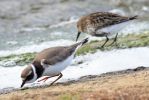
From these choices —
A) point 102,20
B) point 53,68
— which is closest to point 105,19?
point 102,20

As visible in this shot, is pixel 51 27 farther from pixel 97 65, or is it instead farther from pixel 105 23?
pixel 97 65

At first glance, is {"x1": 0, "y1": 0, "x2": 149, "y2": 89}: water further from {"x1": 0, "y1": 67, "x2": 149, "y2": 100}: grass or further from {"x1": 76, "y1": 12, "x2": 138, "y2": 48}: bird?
{"x1": 0, "y1": 67, "x2": 149, "y2": 100}: grass

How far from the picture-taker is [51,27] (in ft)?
53.0

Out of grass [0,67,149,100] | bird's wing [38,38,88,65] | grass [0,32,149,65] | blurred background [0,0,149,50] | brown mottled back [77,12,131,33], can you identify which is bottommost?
blurred background [0,0,149,50]

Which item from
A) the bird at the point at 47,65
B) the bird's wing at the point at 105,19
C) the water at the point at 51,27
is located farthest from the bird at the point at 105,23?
the bird at the point at 47,65

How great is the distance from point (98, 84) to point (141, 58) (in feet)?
6.72

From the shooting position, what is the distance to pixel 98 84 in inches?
344

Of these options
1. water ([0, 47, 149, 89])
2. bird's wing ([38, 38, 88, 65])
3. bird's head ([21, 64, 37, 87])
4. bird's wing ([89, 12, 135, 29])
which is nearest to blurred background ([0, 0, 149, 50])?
bird's wing ([89, 12, 135, 29])

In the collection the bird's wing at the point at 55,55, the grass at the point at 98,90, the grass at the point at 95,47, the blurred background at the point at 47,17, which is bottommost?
the blurred background at the point at 47,17

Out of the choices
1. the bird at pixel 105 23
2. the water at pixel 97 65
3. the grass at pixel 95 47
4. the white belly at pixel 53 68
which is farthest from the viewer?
the bird at pixel 105 23

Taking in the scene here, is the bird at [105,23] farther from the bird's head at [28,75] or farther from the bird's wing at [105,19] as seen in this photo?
the bird's head at [28,75]

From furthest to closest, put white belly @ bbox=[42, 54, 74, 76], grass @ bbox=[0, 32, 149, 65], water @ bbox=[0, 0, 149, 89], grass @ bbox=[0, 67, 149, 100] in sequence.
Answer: grass @ bbox=[0, 32, 149, 65]
water @ bbox=[0, 0, 149, 89]
white belly @ bbox=[42, 54, 74, 76]
grass @ bbox=[0, 67, 149, 100]

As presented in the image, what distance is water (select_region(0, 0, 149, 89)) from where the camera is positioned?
1039 centimetres

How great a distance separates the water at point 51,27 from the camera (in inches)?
409
